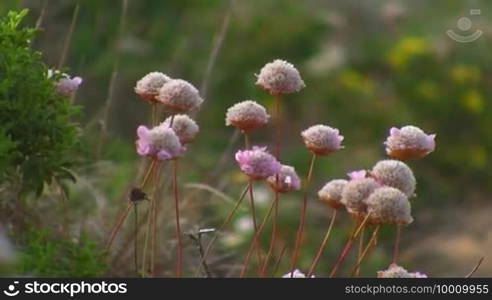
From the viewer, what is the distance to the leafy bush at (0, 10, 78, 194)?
2.18 meters

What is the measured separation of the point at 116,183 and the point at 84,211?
0.47 meters

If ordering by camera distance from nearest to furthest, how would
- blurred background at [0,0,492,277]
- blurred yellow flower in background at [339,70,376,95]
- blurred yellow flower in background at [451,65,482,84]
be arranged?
blurred background at [0,0,492,277]
blurred yellow flower in background at [339,70,376,95]
blurred yellow flower in background at [451,65,482,84]

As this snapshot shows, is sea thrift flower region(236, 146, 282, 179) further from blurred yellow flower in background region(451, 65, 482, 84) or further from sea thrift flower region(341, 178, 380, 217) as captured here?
blurred yellow flower in background region(451, 65, 482, 84)

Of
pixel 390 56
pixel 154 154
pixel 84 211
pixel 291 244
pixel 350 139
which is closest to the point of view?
pixel 154 154

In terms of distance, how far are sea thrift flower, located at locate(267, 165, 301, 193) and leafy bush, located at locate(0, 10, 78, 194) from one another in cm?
40

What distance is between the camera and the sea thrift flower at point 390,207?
76.5 inches

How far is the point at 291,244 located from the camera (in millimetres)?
5094

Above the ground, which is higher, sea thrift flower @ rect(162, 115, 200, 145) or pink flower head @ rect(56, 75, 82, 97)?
pink flower head @ rect(56, 75, 82, 97)

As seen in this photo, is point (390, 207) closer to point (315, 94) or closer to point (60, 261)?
point (60, 261)

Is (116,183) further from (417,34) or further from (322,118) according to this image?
(417,34)

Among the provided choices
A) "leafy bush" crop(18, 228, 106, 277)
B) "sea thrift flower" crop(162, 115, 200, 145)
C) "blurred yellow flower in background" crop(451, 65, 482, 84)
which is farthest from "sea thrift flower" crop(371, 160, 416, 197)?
"blurred yellow flower in background" crop(451, 65, 482, 84)

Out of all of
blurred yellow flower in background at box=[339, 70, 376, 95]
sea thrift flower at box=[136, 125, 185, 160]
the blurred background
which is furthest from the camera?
blurred yellow flower in background at box=[339, 70, 376, 95]

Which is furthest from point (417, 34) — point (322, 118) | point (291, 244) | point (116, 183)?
point (116, 183)

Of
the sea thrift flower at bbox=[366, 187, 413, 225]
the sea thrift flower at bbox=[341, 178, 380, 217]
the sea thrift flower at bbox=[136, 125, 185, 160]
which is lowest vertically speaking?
the sea thrift flower at bbox=[366, 187, 413, 225]
